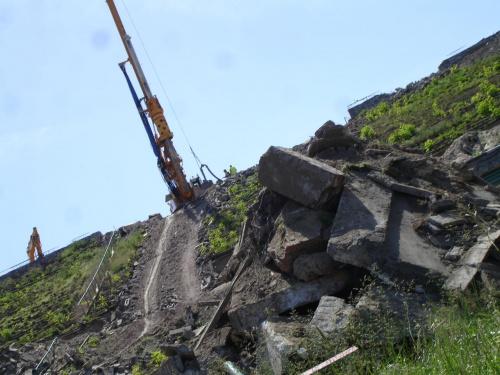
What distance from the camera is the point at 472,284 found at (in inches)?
266

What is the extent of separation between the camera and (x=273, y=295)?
343 inches

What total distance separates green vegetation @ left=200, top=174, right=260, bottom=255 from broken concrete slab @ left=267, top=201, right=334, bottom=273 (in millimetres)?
9203

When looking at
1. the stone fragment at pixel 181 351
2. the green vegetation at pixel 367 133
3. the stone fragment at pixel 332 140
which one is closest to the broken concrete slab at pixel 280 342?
the stone fragment at pixel 181 351

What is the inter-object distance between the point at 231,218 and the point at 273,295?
13989 mm

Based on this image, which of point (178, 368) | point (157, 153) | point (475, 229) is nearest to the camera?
point (475, 229)

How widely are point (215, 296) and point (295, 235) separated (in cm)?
371

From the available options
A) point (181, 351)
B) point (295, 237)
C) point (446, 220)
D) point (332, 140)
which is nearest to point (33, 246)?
point (332, 140)

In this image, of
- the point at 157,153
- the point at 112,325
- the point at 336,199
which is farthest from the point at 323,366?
the point at 157,153

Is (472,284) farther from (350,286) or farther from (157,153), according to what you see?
(157,153)

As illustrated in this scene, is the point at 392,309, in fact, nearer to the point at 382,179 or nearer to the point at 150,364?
the point at 382,179

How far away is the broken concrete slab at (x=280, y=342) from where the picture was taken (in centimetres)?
681

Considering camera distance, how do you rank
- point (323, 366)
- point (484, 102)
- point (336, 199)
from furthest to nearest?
point (484, 102), point (336, 199), point (323, 366)

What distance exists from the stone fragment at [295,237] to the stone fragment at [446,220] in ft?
5.54

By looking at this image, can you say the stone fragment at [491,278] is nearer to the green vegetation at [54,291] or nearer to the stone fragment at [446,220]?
the stone fragment at [446,220]
